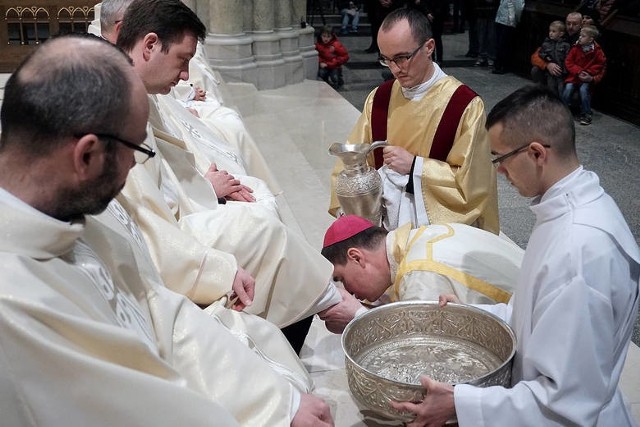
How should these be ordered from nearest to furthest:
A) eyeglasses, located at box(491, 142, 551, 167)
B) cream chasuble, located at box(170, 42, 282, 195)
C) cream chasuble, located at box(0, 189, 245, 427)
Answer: cream chasuble, located at box(0, 189, 245, 427), eyeglasses, located at box(491, 142, 551, 167), cream chasuble, located at box(170, 42, 282, 195)

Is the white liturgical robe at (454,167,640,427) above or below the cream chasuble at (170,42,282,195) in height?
above

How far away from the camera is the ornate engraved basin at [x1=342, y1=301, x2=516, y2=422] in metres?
2.47

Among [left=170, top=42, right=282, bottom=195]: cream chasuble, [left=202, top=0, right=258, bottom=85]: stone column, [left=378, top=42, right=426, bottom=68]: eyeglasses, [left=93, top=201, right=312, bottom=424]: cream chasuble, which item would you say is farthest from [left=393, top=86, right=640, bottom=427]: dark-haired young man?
[left=202, top=0, right=258, bottom=85]: stone column

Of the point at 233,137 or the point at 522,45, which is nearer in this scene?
the point at 233,137

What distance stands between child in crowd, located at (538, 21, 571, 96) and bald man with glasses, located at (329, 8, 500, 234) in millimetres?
5136

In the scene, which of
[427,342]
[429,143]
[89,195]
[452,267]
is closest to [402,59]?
[429,143]

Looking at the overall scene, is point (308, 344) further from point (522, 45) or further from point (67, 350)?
point (522, 45)

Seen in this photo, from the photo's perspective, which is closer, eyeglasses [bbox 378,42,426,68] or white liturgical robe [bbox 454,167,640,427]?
white liturgical robe [bbox 454,167,640,427]

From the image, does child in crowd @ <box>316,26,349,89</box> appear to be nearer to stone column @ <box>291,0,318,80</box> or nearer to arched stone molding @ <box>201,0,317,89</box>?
stone column @ <box>291,0,318,80</box>

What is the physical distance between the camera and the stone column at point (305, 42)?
30.4ft

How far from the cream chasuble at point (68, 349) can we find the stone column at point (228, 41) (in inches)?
278

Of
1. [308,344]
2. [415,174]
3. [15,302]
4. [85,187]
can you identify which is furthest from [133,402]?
[415,174]

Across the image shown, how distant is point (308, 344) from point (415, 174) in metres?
0.93

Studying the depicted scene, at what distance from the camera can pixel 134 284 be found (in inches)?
78.2
